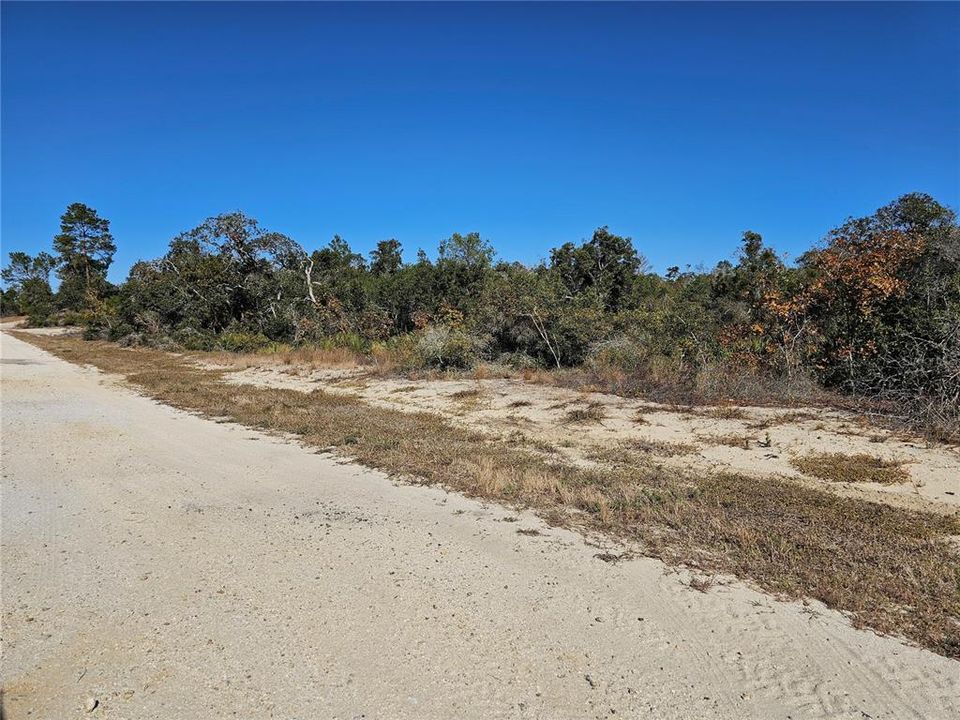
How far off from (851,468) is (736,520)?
2.63m

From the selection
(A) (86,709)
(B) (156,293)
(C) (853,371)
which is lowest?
(A) (86,709)

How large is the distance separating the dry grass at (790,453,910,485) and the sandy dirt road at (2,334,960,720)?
3.47 m

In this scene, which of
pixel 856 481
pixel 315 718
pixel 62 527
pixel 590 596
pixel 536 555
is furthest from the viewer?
pixel 856 481

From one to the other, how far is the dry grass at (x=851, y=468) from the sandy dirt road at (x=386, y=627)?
3.47 m

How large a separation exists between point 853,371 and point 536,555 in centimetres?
927

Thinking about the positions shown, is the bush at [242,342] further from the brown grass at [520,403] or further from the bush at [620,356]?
the brown grass at [520,403]

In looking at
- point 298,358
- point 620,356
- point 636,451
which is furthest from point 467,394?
point 298,358

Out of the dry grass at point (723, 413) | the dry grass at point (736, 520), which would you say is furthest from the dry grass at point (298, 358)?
the dry grass at point (723, 413)

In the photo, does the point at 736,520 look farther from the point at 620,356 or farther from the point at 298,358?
the point at 298,358

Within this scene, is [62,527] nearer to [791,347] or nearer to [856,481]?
[856,481]

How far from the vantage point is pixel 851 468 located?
675 cm

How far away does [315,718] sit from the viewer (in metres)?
2.80

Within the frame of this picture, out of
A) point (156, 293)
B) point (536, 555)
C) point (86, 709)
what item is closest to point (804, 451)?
point (536, 555)

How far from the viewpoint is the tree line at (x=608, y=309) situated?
10898 millimetres
